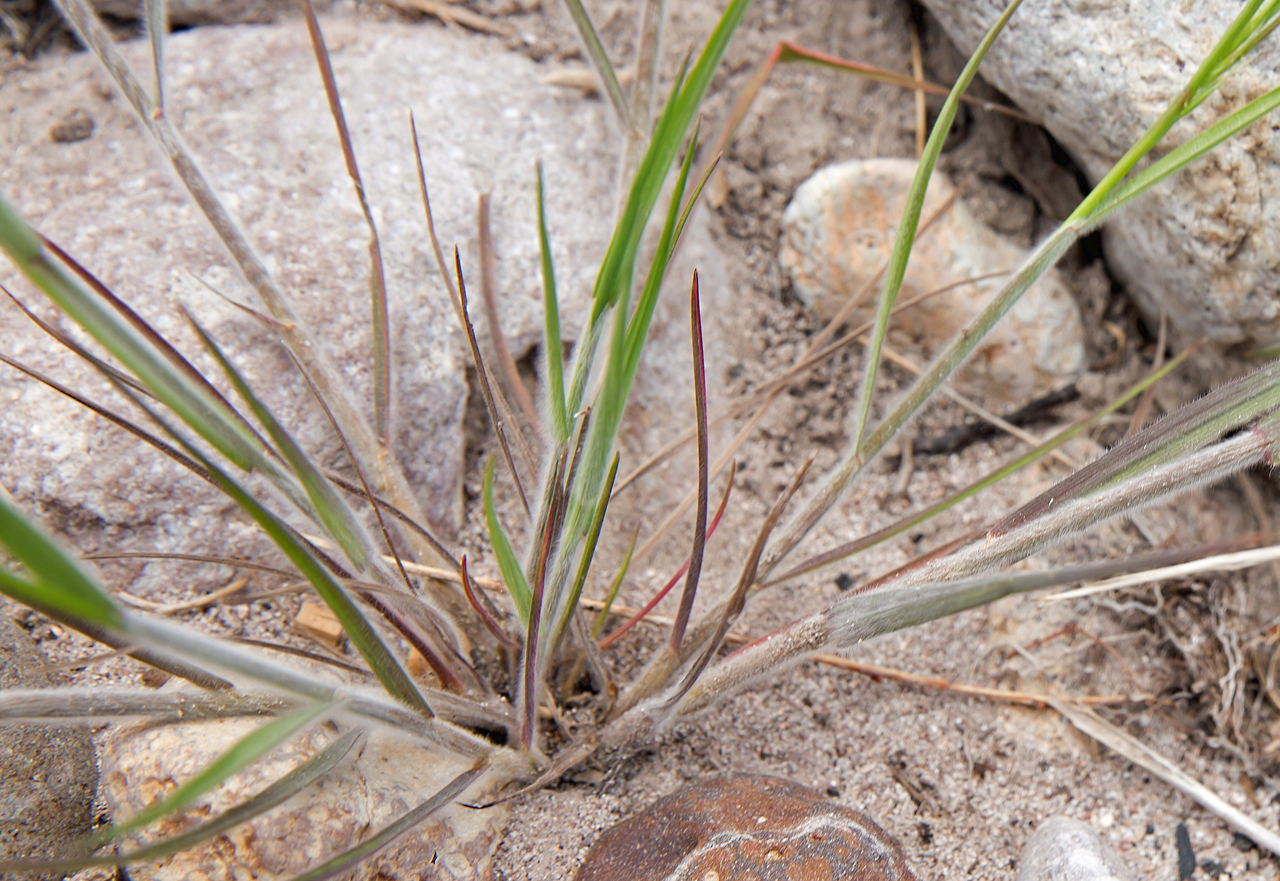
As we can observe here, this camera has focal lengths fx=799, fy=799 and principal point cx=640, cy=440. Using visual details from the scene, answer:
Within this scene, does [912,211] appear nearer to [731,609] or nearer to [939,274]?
[731,609]

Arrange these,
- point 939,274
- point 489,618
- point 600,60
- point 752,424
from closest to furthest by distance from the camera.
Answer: point 489,618, point 600,60, point 752,424, point 939,274

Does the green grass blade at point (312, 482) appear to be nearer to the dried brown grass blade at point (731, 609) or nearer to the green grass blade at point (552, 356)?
the green grass blade at point (552, 356)

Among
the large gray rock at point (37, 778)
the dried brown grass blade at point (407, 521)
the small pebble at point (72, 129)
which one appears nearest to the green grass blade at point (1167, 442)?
the dried brown grass blade at point (407, 521)

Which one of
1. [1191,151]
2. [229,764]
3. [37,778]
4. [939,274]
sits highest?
[1191,151]

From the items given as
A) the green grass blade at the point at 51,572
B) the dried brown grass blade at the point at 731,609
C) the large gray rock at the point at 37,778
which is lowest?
the large gray rock at the point at 37,778

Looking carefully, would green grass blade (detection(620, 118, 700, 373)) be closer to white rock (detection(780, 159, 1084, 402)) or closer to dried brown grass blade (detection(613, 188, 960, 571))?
dried brown grass blade (detection(613, 188, 960, 571))

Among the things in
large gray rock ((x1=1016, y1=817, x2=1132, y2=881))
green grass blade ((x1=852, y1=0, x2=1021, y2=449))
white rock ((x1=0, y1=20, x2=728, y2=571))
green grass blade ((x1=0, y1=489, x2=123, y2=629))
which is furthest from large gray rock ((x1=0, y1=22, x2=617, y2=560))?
large gray rock ((x1=1016, y1=817, x2=1132, y2=881))

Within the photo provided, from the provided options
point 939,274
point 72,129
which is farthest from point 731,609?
point 72,129
